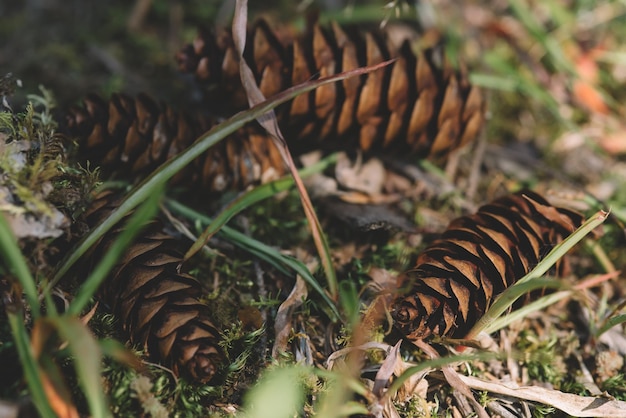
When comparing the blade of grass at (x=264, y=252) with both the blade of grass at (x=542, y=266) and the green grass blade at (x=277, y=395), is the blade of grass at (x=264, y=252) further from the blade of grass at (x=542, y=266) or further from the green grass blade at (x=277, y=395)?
the blade of grass at (x=542, y=266)

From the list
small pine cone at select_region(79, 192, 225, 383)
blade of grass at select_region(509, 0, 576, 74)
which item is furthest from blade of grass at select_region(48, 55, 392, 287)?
blade of grass at select_region(509, 0, 576, 74)

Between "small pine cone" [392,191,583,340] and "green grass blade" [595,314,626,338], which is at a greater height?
"small pine cone" [392,191,583,340]

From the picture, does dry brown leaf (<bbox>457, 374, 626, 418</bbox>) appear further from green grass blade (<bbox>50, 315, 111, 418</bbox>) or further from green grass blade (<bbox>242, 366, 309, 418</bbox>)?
green grass blade (<bbox>50, 315, 111, 418</bbox>)

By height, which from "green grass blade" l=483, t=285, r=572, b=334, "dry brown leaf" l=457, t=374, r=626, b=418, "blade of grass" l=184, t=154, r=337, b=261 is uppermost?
"blade of grass" l=184, t=154, r=337, b=261

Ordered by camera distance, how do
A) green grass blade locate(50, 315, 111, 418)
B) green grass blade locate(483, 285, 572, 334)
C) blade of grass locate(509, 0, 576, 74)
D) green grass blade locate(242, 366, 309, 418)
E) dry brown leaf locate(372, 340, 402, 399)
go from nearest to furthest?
green grass blade locate(50, 315, 111, 418)
green grass blade locate(242, 366, 309, 418)
dry brown leaf locate(372, 340, 402, 399)
green grass blade locate(483, 285, 572, 334)
blade of grass locate(509, 0, 576, 74)

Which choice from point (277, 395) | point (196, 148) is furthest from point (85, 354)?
point (196, 148)

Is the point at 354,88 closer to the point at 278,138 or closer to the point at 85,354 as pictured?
the point at 278,138

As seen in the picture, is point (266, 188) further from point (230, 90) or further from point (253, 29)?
point (253, 29)

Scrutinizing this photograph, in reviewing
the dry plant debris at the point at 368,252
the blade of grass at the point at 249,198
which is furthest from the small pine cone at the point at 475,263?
the blade of grass at the point at 249,198
